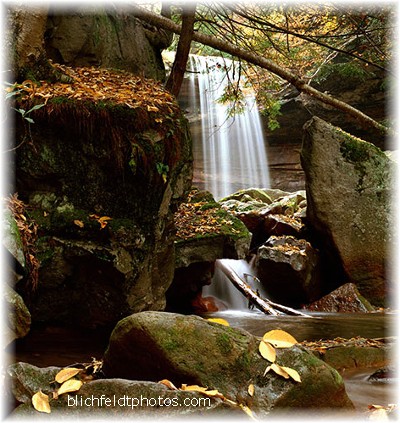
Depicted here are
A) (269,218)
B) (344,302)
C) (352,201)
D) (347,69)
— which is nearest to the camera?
(344,302)

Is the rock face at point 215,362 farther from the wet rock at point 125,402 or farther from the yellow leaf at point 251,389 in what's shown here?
the wet rock at point 125,402

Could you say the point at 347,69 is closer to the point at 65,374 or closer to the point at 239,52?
the point at 239,52

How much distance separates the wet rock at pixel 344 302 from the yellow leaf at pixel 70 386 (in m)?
6.26

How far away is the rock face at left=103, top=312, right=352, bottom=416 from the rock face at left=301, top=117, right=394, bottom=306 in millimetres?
5976

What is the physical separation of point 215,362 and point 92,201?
271 cm

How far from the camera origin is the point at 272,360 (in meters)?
2.58

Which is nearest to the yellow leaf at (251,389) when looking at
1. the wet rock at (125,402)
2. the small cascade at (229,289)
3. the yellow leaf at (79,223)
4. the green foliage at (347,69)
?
the wet rock at (125,402)

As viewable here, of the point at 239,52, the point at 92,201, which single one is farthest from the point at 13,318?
the point at 239,52

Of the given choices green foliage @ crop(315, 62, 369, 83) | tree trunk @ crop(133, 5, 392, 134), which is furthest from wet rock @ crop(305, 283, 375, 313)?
green foliage @ crop(315, 62, 369, 83)

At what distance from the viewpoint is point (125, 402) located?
2.19 meters

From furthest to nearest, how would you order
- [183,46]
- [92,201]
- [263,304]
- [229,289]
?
[229,289]
[263,304]
[183,46]
[92,201]

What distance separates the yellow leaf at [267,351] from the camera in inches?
102

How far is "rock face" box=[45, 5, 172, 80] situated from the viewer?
18.6 feet

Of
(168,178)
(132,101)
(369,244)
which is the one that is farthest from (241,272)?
(132,101)
